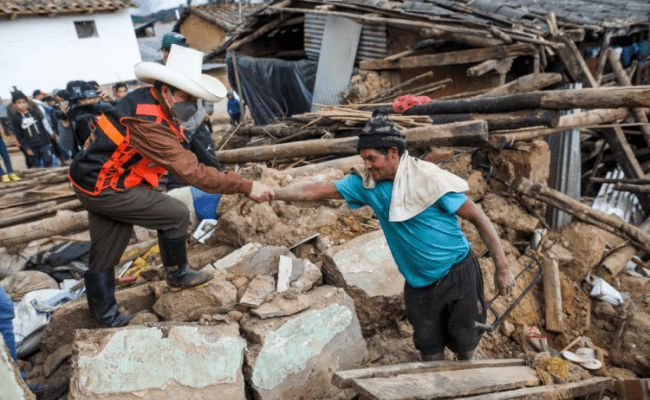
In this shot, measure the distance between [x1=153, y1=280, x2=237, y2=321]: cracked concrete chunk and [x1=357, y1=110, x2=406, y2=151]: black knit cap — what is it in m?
1.66

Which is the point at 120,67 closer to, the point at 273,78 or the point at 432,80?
the point at 273,78

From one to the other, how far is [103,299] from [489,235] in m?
2.76

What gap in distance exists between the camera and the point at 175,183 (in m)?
6.19

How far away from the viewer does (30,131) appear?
32.6ft

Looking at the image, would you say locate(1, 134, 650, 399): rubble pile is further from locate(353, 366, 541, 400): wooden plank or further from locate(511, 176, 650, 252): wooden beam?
locate(353, 366, 541, 400): wooden plank

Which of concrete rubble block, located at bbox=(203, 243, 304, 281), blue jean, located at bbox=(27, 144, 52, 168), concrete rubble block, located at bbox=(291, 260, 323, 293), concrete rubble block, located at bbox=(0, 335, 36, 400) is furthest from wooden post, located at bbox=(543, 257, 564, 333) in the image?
blue jean, located at bbox=(27, 144, 52, 168)

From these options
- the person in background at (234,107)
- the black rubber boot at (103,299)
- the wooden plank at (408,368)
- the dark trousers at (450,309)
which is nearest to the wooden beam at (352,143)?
the dark trousers at (450,309)

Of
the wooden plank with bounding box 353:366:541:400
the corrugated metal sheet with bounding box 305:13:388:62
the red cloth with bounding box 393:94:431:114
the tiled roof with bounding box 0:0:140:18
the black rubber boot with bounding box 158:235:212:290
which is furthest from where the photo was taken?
the tiled roof with bounding box 0:0:140:18

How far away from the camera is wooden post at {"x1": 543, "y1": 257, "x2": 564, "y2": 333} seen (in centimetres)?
486

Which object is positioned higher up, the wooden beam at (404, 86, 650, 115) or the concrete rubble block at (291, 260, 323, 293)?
the wooden beam at (404, 86, 650, 115)

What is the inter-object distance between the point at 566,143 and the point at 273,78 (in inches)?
278

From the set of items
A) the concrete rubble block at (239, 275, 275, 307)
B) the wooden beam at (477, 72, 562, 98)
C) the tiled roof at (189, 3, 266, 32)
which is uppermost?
the tiled roof at (189, 3, 266, 32)

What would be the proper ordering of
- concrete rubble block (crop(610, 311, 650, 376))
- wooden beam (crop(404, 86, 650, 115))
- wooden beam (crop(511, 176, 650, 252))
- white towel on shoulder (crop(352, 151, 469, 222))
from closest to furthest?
white towel on shoulder (crop(352, 151, 469, 222))
wooden beam (crop(404, 86, 650, 115))
concrete rubble block (crop(610, 311, 650, 376))
wooden beam (crop(511, 176, 650, 252))

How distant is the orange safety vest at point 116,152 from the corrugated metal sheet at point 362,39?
6.73 meters
